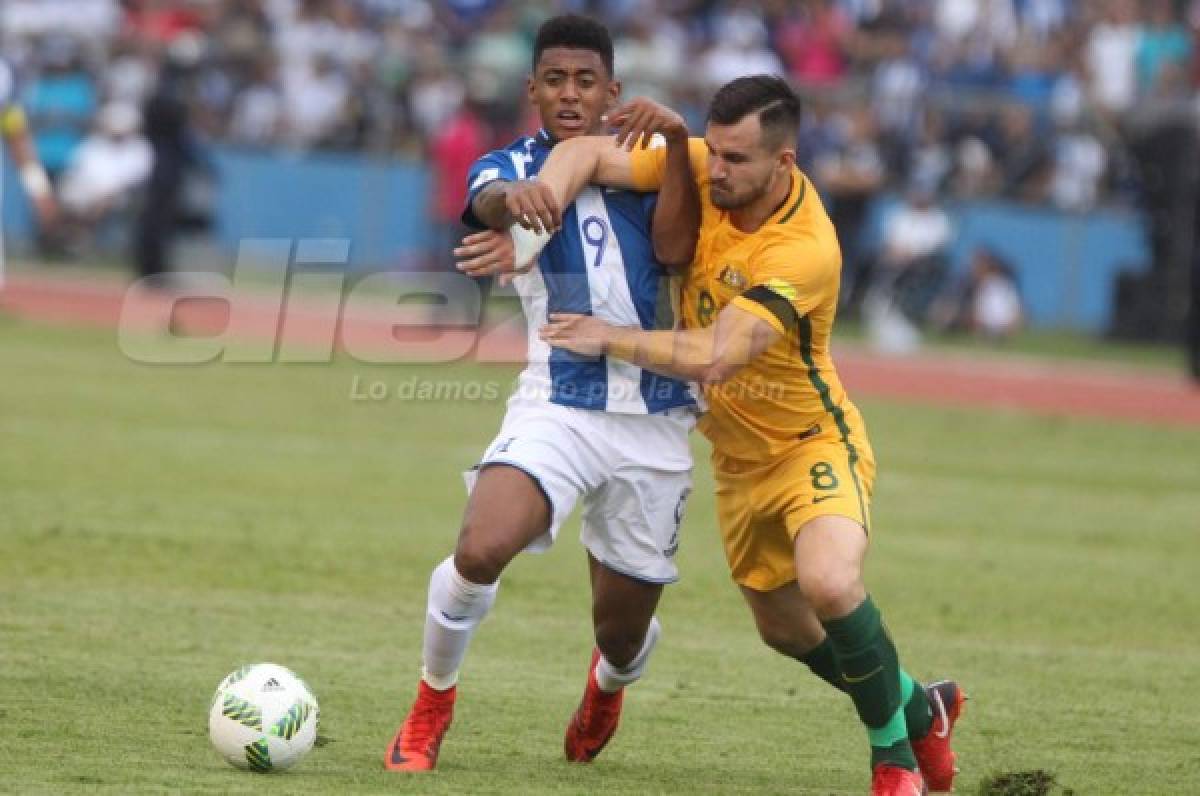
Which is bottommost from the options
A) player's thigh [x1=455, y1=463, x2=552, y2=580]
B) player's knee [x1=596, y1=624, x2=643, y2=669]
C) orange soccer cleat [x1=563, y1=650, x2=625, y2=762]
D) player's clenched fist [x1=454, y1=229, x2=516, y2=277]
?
orange soccer cleat [x1=563, y1=650, x2=625, y2=762]

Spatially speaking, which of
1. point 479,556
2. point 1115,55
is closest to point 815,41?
point 1115,55

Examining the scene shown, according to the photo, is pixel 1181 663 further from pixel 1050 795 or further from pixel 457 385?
pixel 457 385

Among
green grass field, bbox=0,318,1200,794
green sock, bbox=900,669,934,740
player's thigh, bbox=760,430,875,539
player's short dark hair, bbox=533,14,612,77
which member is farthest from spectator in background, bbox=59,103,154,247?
green sock, bbox=900,669,934,740

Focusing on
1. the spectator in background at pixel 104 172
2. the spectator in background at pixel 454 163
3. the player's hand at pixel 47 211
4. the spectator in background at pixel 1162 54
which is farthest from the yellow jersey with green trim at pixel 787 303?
the spectator in background at pixel 104 172

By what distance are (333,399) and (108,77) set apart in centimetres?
1165

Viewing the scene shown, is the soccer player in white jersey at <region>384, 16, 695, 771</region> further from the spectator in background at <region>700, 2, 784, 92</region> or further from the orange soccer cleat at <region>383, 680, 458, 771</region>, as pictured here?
the spectator in background at <region>700, 2, 784, 92</region>

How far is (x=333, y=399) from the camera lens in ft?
59.4

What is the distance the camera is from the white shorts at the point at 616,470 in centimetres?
708

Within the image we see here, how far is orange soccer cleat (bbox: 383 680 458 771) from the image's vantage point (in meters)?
6.93

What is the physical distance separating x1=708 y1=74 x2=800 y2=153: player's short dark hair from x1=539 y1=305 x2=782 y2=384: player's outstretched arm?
0.61 m

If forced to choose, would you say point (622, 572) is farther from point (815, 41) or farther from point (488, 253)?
point (815, 41)

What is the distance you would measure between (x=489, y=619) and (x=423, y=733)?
2881mm

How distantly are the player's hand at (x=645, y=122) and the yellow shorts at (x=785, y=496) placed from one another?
3.65 ft

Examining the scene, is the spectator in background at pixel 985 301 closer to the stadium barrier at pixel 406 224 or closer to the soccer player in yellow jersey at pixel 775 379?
the stadium barrier at pixel 406 224
